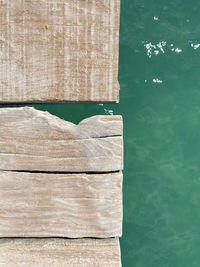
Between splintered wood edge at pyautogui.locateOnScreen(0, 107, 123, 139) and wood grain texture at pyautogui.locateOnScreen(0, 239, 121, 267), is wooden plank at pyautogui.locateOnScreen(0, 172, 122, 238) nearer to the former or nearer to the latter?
wood grain texture at pyautogui.locateOnScreen(0, 239, 121, 267)

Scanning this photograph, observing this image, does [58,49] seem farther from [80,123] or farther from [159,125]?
[159,125]

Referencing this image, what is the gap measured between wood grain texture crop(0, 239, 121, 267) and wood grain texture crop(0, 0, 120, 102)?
2.26 ft

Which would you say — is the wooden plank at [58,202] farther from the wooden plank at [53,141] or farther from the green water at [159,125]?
the green water at [159,125]

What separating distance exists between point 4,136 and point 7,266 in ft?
2.00

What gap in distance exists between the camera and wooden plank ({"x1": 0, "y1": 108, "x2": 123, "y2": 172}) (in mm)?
1530

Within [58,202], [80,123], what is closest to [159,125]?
[80,123]

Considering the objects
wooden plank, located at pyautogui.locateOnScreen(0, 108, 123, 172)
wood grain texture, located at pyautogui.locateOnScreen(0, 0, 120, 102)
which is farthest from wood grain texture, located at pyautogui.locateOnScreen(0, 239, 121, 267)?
wood grain texture, located at pyautogui.locateOnScreen(0, 0, 120, 102)

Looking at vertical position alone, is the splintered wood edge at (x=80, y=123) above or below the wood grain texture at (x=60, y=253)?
above

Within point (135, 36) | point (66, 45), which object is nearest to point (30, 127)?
point (66, 45)

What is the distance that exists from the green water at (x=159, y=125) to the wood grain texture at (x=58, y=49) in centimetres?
62

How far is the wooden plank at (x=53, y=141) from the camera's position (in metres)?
1.53

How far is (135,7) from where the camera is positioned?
2182 millimetres

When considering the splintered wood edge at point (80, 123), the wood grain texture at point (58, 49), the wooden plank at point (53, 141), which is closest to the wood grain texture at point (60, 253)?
the wooden plank at point (53, 141)

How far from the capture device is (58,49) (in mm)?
1459
